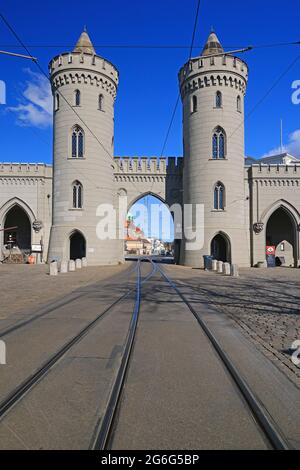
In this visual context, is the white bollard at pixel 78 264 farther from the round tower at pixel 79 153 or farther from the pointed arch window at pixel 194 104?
the pointed arch window at pixel 194 104

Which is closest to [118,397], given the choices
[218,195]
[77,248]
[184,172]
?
[218,195]

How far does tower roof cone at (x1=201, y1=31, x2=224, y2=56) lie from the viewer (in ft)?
112

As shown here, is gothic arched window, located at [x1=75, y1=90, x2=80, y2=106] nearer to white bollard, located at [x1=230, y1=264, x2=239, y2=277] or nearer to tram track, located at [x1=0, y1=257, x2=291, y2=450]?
white bollard, located at [x1=230, y1=264, x2=239, y2=277]

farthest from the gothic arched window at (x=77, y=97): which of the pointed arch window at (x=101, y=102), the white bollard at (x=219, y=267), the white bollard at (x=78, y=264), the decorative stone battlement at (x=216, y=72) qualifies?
the white bollard at (x=219, y=267)

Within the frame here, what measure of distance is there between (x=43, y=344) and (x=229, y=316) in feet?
14.3

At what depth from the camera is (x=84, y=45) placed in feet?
112

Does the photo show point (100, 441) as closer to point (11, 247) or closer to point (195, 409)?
point (195, 409)

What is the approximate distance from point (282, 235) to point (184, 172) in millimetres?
11845

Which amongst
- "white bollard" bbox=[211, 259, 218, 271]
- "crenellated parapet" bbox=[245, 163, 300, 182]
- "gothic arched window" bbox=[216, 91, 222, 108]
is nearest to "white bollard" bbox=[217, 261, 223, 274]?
"white bollard" bbox=[211, 259, 218, 271]

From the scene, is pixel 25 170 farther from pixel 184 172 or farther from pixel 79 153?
pixel 184 172

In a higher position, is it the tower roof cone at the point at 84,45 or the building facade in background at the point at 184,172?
the tower roof cone at the point at 84,45

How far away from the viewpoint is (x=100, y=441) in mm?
2992

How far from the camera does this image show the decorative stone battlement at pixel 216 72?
3164 cm

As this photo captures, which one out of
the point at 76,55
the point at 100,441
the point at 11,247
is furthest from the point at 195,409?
the point at 11,247
